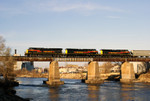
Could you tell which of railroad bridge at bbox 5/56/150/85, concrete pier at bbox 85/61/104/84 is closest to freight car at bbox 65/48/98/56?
railroad bridge at bbox 5/56/150/85

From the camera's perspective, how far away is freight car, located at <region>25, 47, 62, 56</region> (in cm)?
8119

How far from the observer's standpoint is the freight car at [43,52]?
8119cm

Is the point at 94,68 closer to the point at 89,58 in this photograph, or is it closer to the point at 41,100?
the point at 89,58

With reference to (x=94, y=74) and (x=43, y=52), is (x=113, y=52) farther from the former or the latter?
(x=43, y=52)

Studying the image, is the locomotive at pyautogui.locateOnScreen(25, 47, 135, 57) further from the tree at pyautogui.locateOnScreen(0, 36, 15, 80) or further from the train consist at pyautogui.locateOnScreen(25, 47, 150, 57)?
the tree at pyautogui.locateOnScreen(0, 36, 15, 80)

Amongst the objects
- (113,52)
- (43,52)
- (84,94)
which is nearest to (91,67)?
(113,52)

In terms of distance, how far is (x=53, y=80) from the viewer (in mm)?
76000

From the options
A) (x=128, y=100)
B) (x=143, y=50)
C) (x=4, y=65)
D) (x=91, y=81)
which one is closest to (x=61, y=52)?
(x=91, y=81)

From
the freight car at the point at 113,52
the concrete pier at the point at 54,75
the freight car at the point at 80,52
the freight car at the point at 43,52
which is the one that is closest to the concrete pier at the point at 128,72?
the freight car at the point at 113,52

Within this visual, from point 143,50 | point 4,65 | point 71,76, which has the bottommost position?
point 71,76

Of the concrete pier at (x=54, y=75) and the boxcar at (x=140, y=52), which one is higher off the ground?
the boxcar at (x=140, y=52)

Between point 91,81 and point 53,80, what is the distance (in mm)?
16286

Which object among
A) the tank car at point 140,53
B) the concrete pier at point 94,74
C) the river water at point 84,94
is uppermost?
the tank car at point 140,53

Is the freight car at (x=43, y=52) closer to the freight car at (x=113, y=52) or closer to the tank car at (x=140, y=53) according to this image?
the freight car at (x=113, y=52)
